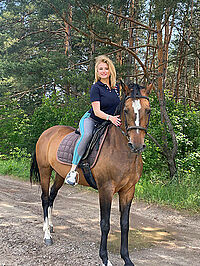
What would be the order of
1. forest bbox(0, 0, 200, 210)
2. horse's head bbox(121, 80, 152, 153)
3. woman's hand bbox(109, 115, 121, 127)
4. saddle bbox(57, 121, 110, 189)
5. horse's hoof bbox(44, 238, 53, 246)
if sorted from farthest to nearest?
forest bbox(0, 0, 200, 210), horse's hoof bbox(44, 238, 53, 246), saddle bbox(57, 121, 110, 189), woman's hand bbox(109, 115, 121, 127), horse's head bbox(121, 80, 152, 153)

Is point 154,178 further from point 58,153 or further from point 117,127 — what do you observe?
point 117,127

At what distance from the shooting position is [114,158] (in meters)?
3.46

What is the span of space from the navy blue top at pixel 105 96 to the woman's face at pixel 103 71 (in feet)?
0.34

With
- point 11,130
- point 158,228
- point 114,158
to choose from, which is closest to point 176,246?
point 158,228

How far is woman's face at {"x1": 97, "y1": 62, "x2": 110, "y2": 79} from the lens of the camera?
148 inches

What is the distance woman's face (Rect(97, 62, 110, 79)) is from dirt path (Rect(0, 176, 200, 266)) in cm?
256

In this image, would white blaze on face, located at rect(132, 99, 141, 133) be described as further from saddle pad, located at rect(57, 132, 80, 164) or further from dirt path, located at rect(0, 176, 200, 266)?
dirt path, located at rect(0, 176, 200, 266)

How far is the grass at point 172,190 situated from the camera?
6434 mm

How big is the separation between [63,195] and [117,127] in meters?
4.89

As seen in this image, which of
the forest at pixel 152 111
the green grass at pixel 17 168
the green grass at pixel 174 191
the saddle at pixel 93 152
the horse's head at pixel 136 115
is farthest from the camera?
the green grass at pixel 17 168

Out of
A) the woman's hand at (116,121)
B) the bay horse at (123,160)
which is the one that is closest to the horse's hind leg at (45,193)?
the bay horse at (123,160)

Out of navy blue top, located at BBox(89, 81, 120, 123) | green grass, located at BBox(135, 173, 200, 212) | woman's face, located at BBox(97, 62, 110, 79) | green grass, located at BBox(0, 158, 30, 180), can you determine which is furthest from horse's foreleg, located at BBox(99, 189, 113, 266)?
green grass, located at BBox(0, 158, 30, 180)

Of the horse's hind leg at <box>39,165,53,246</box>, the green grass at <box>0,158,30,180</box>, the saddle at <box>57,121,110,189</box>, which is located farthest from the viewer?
the green grass at <box>0,158,30,180</box>

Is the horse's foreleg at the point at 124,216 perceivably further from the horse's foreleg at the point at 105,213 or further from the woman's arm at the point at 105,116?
the woman's arm at the point at 105,116
